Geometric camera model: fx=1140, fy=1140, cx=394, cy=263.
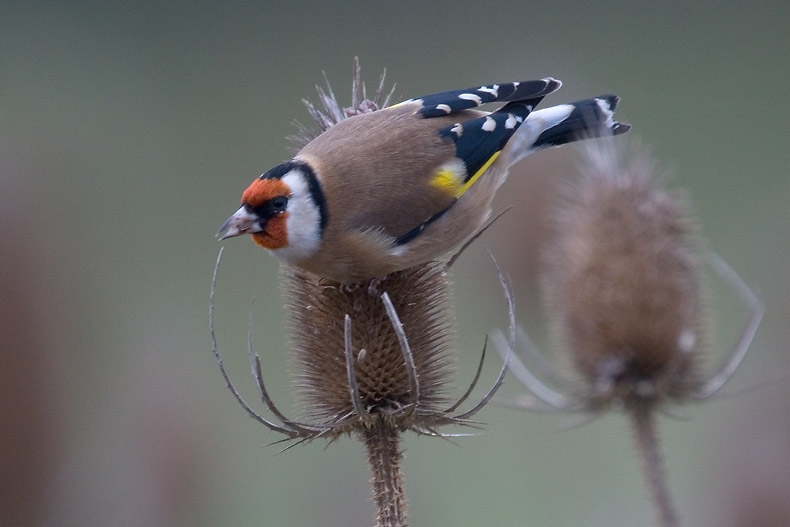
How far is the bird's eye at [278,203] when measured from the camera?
11.1 ft

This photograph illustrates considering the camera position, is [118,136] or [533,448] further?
[118,136]

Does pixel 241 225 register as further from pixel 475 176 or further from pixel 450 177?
pixel 475 176

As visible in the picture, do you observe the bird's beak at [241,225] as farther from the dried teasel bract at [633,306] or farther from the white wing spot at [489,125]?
the dried teasel bract at [633,306]

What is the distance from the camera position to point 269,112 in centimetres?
1119

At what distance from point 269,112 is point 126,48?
92.4 inches

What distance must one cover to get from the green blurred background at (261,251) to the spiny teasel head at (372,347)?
119 cm

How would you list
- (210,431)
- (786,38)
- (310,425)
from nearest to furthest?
(310,425) < (210,431) < (786,38)

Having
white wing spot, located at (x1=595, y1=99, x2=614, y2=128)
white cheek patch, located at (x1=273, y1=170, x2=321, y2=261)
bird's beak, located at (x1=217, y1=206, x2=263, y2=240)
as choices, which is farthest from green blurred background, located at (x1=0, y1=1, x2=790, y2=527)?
bird's beak, located at (x1=217, y1=206, x2=263, y2=240)

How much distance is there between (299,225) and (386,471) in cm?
78

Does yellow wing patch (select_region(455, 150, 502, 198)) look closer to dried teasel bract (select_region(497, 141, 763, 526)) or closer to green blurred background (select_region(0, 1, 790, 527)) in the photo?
dried teasel bract (select_region(497, 141, 763, 526))

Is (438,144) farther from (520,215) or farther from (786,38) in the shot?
(786,38)

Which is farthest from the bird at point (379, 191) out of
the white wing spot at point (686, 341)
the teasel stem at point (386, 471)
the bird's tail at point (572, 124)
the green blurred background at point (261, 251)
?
the green blurred background at point (261, 251)

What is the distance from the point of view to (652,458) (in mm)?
3967

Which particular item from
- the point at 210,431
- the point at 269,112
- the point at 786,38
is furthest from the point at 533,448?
the point at 786,38
